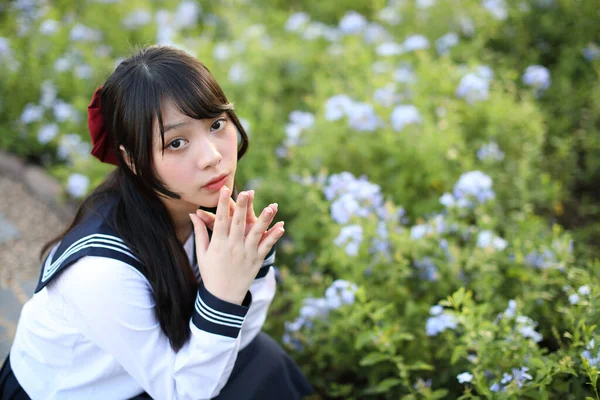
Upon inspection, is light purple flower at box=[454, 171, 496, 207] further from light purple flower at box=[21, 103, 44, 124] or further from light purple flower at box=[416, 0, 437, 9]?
light purple flower at box=[21, 103, 44, 124]

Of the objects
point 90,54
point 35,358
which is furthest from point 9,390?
point 90,54

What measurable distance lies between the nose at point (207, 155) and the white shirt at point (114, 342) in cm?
31

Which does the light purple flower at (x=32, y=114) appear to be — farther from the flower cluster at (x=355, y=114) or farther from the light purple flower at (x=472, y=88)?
the light purple flower at (x=472, y=88)

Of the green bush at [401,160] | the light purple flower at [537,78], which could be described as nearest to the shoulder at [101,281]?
the green bush at [401,160]

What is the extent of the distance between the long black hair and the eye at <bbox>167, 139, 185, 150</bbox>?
41 mm

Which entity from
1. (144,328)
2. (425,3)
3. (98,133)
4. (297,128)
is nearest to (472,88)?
(297,128)

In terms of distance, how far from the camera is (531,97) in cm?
291

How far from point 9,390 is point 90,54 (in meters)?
2.46

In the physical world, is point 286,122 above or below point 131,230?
above

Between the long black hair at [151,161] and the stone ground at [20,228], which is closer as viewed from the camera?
the long black hair at [151,161]

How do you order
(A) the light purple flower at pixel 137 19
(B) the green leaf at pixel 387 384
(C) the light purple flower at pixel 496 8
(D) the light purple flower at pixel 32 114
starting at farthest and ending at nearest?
(A) the light purple flower at pixel 137 19
(C) the light purple flower at pixel 496 8
(D) the light purple flower at pixel 32 114
(B) the green leaf at pixel 387 384

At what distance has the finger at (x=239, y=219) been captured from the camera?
1282 millimetres

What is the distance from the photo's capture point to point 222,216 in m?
1.32

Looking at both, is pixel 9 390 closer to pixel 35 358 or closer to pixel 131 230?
pixel 35 358
